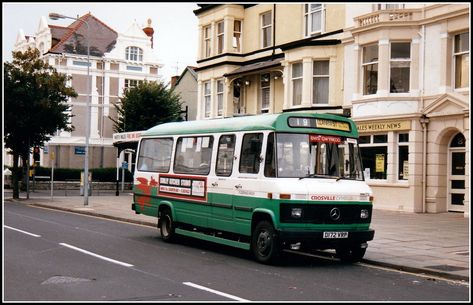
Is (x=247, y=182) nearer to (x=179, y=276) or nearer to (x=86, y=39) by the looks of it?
A: (x=179, y=276)

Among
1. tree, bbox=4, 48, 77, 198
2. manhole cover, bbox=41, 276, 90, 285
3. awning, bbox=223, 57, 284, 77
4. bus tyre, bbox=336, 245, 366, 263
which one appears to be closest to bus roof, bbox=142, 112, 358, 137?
bus tyre, bbox=336, 245, 366, 263

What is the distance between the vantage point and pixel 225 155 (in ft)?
45.8

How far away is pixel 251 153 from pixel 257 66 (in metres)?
22.0

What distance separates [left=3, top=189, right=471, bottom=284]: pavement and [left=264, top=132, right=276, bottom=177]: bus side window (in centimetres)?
275

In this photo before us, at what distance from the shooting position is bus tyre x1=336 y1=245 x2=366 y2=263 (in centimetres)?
1297

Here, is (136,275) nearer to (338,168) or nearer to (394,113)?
(338,168)

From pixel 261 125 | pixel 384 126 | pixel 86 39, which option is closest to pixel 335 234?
pixel 261 125

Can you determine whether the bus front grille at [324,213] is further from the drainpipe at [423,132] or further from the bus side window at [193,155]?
the drainpipe at [423,132]

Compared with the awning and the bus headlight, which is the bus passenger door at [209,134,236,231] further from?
the awning

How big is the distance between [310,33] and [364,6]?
4.11 metres

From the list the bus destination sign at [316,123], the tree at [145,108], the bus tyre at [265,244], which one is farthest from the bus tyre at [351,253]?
the tree at [145,108]

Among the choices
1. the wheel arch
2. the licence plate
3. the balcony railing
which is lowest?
the licence plate

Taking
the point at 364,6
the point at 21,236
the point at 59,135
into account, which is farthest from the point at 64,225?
the point at 59,135

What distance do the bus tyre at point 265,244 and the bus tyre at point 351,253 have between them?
1.72 m
